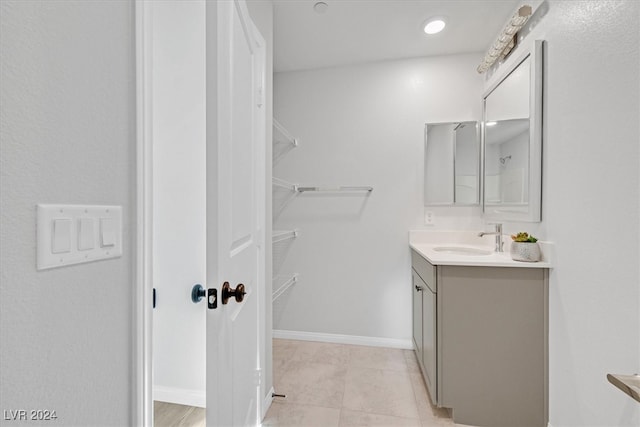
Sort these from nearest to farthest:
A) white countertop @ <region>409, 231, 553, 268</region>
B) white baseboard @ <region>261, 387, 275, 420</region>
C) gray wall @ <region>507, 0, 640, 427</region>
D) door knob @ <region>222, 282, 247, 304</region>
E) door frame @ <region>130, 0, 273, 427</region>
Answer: door frame @ <region>130, 0, 273, 427</region> → door knob @ <region>222, 282, 247, 304</region> → gray wall @ <region>507, 0, 640, 427</region> → white baseboard @ <region>261, 387, 275, 420</region> → white countertop @ <region>409, 231, 553, 268</region>

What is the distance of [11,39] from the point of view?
457 mm

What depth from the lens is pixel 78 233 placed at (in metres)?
0.56

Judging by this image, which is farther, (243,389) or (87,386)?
(243,389)

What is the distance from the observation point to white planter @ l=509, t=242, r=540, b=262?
1.55 meters

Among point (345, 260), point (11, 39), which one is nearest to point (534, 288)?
point (345, 260)

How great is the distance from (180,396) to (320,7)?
103 inches

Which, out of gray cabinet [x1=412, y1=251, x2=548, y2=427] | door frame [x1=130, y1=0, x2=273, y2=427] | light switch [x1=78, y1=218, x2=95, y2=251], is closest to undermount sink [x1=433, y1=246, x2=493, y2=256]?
gray cabinet [x1=412, y1=251, x2=548, y2=427]

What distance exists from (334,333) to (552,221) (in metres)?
1.90

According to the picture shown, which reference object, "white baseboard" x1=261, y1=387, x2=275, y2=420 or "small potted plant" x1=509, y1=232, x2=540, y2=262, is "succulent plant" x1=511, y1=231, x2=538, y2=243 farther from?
"white baseboard" x1=261, y1=387, x2=275, y2=420

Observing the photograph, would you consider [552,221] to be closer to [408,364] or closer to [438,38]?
[408,364]

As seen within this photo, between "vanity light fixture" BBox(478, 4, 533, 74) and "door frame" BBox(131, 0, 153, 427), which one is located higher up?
"vanity light fixture" BBox(478, 4, 533, 74)

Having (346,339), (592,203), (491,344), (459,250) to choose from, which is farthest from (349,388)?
(592,203)

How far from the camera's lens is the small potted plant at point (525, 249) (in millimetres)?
1555

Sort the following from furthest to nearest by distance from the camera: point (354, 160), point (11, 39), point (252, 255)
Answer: point (354, 160) → point (252, 255) → point (11, 39)
